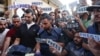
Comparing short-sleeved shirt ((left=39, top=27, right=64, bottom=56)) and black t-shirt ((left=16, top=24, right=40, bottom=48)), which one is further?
black t-shirt ((left=16, top=24, right=40, bottom=48))

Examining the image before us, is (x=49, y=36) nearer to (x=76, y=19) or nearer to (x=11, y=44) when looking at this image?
(x=76, y=19)

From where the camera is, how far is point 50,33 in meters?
5.25

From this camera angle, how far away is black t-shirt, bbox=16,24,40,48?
18.4 feet

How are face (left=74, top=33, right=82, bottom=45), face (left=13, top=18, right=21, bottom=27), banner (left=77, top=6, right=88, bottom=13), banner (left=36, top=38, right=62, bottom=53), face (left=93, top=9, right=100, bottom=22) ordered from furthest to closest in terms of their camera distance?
1. face (left=13, top=18, right=21, bottom=27)
2. banner (left=36, top=38, right=62, bottom=53)
3. face (left=74, top=33, right=82, bottom=45)
4. banner (left=77, top=6, right=88, bottom=13)
5. face (left=93, top=9, right=100, bottom=22)

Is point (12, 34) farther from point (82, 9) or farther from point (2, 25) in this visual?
point (82, 9)

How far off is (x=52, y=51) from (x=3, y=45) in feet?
5.48

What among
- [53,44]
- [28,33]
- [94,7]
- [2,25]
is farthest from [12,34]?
[94,7]

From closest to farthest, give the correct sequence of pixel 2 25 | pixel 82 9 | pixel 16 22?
pixel 82 9 < pixel 16 22 < pixel 2 25

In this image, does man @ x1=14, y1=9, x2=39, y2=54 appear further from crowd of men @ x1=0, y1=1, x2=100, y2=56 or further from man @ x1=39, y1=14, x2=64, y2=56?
man @ x1=39, y1=14, x2=64, y2=56

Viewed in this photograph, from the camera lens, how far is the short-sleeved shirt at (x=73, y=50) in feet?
14.8

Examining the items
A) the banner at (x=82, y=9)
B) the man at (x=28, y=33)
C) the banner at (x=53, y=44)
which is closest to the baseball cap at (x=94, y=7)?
the banner at (x=82, y=9)

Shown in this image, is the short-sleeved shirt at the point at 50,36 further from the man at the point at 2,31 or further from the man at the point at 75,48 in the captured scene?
the man at the point at 2,31

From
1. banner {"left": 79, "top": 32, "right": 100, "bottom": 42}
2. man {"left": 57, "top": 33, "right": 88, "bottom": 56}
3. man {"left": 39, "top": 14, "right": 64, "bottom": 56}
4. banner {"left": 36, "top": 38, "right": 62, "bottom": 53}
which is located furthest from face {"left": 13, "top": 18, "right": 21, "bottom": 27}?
banner {"left": 79, "top": 32, "right": 100, "bottom": 42}

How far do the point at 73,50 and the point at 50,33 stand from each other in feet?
2.51
